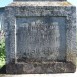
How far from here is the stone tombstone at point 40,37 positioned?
279 inches

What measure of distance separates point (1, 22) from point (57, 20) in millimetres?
7949

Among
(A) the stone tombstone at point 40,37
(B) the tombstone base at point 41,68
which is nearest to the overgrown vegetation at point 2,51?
(B) the tombstone base at point 41,68

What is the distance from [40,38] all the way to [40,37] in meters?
0.03

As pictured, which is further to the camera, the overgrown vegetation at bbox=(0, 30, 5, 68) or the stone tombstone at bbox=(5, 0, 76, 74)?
the overgrown vegetation at bbox=(0, 30, 5, 68)

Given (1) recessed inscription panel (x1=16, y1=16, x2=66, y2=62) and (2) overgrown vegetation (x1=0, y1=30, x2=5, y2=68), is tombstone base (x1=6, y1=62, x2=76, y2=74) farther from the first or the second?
(2) overgrown vegetation (x1=0, y1=30, x2=5, y2=68)

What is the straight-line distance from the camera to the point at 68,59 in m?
7.21

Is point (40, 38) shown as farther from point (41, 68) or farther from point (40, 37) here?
point (41, 68)

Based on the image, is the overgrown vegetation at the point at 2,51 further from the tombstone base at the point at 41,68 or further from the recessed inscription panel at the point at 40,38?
the recessed inscription panel at the point at 40,38

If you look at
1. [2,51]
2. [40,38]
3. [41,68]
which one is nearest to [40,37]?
[40,38]

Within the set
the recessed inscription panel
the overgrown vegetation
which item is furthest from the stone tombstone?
the overgrown vegetation

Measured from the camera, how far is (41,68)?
23.4 ft

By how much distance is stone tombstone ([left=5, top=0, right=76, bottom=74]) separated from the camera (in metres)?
7.10

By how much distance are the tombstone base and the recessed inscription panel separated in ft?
0.47

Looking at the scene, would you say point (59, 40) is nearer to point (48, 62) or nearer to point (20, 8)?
point (48, 62)
